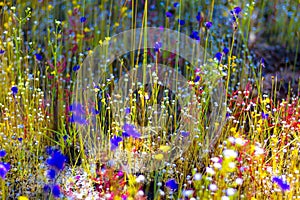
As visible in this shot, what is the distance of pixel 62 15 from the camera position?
464cm

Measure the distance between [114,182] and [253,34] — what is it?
2.74 m

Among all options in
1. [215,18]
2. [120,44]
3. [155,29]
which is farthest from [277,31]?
[120,44]

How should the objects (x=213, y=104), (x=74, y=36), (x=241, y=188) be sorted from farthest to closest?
(x=74, y=36) → (x=213, y=104) → (x=241, y=188)

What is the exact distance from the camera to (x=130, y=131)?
2.79 metres

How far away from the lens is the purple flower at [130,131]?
9.10 ft

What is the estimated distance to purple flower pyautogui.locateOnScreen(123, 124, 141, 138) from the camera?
9.10 feet

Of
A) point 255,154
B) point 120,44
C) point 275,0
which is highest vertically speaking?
point 275,0

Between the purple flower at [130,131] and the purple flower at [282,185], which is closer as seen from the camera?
the purple flower at [282,185]

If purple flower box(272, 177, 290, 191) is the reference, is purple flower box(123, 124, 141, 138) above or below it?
above

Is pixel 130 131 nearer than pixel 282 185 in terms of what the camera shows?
No

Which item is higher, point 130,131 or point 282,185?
point 130,131

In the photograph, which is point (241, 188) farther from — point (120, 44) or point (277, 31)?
point (277, 31)

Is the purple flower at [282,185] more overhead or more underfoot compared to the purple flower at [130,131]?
more underfoot

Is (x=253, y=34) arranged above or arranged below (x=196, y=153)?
above
